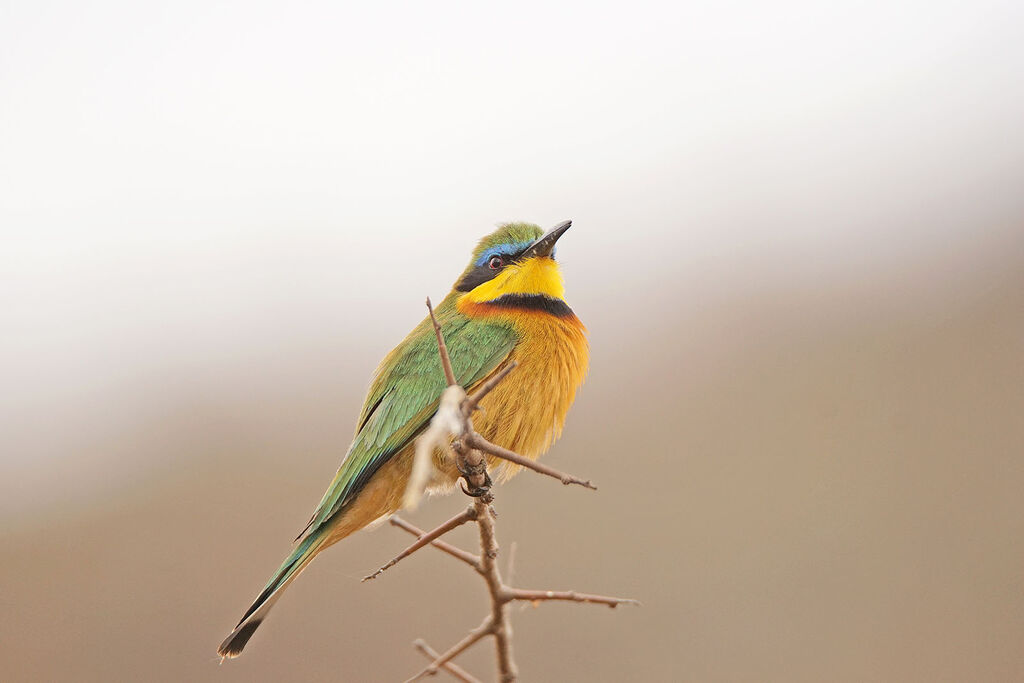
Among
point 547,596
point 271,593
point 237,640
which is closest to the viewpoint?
point 547,596

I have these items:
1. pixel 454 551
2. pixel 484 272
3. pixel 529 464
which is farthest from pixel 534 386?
pixel 529 464

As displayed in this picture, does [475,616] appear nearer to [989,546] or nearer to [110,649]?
[110,649]

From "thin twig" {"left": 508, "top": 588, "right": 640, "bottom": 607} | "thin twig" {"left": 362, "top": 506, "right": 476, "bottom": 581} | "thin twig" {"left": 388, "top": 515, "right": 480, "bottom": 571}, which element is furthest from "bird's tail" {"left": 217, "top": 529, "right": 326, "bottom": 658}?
"thin twig" {"left": 508, "top": 588, "right": 640, "bottom": 607}

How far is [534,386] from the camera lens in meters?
3.11

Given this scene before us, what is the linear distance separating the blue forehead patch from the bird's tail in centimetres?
117

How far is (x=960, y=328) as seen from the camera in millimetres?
8023

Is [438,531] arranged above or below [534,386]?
above

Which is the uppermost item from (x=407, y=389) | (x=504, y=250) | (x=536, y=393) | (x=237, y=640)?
(x=504, y=250)

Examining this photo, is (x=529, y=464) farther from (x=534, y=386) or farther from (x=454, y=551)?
(x=534, y=386)

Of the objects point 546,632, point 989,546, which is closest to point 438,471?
point 546,632

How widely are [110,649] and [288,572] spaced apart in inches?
157

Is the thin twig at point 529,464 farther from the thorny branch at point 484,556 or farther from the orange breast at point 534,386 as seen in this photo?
the orange breast at point 534,386

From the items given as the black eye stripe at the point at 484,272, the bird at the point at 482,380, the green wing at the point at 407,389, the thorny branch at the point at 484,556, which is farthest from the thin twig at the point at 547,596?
the black eye stripe at the point at 484,272

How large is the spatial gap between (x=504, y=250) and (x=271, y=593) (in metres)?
1.44
